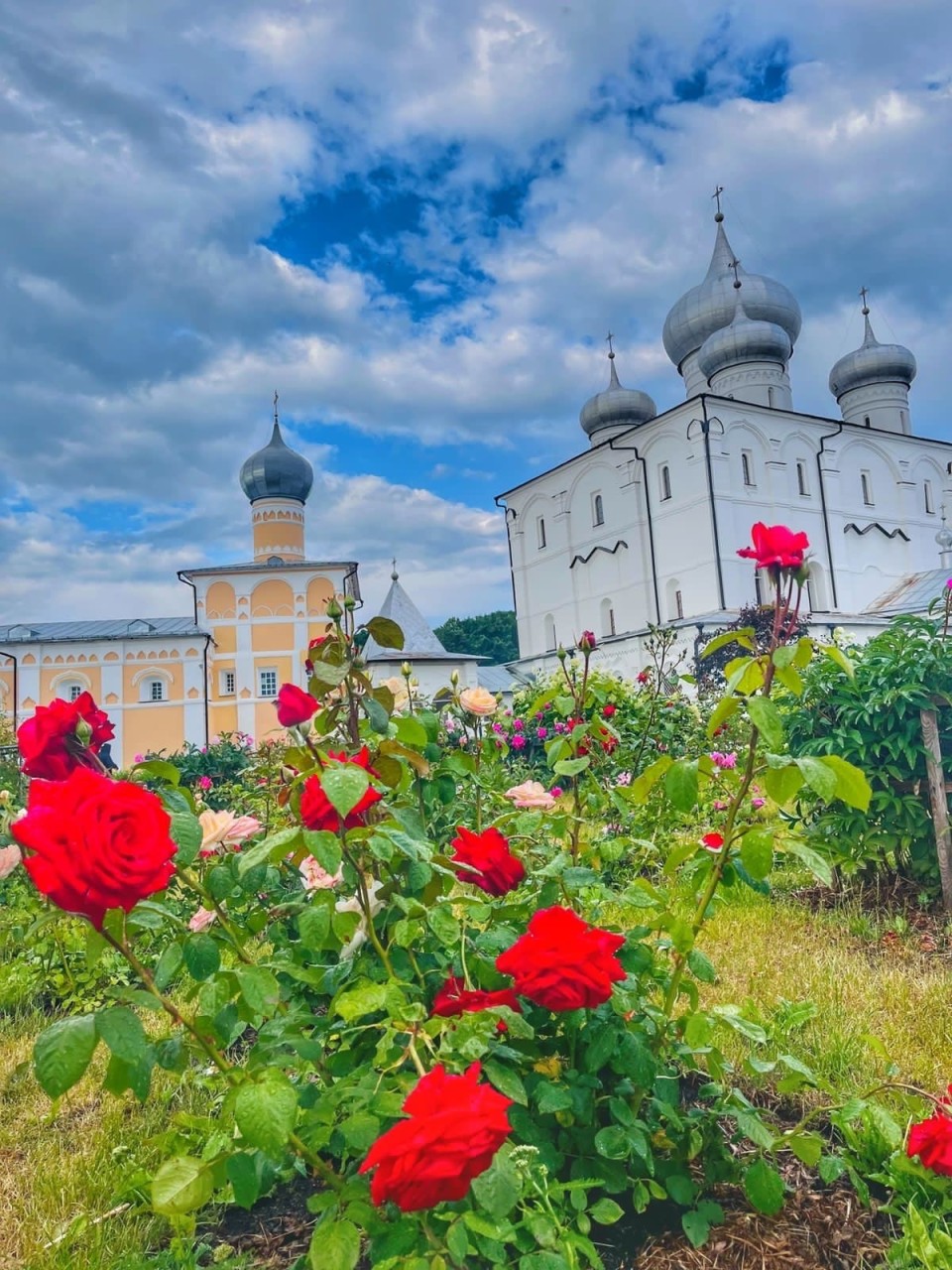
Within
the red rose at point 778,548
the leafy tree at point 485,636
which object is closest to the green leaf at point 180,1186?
the red rose at point 778,548

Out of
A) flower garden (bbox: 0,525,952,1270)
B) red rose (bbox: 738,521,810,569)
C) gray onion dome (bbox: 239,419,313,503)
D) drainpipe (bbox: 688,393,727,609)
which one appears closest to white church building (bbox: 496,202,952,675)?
drainpipe (bbox: 688,393,727,609)

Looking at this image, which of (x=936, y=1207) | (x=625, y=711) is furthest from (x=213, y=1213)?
(x=625, y=711)

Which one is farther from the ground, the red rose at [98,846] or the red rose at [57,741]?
the red rose at [57,741]

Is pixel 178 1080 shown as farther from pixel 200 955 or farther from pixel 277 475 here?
pixel 277 475

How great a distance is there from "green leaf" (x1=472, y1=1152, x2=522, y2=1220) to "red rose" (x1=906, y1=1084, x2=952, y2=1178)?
0.79 metres

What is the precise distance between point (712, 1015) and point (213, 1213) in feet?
3.71

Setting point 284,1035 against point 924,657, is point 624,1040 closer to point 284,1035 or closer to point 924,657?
point 284,1035

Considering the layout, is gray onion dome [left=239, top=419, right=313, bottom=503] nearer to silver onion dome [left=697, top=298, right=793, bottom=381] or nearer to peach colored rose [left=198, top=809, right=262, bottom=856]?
silver onion dome [left=697, top=298, right=793, bottom=381]

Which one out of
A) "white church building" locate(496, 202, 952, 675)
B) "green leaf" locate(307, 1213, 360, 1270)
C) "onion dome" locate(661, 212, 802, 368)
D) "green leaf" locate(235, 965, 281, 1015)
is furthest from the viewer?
"onion dome" locate(661, 212, 802, 368)

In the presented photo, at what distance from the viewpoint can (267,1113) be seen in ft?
3.44

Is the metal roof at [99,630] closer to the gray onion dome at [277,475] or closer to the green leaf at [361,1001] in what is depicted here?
the gray onion dome at [277,475]

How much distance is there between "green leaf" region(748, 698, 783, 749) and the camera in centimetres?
132

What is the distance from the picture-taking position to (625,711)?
22.4 ft

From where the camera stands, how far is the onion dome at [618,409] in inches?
1140
